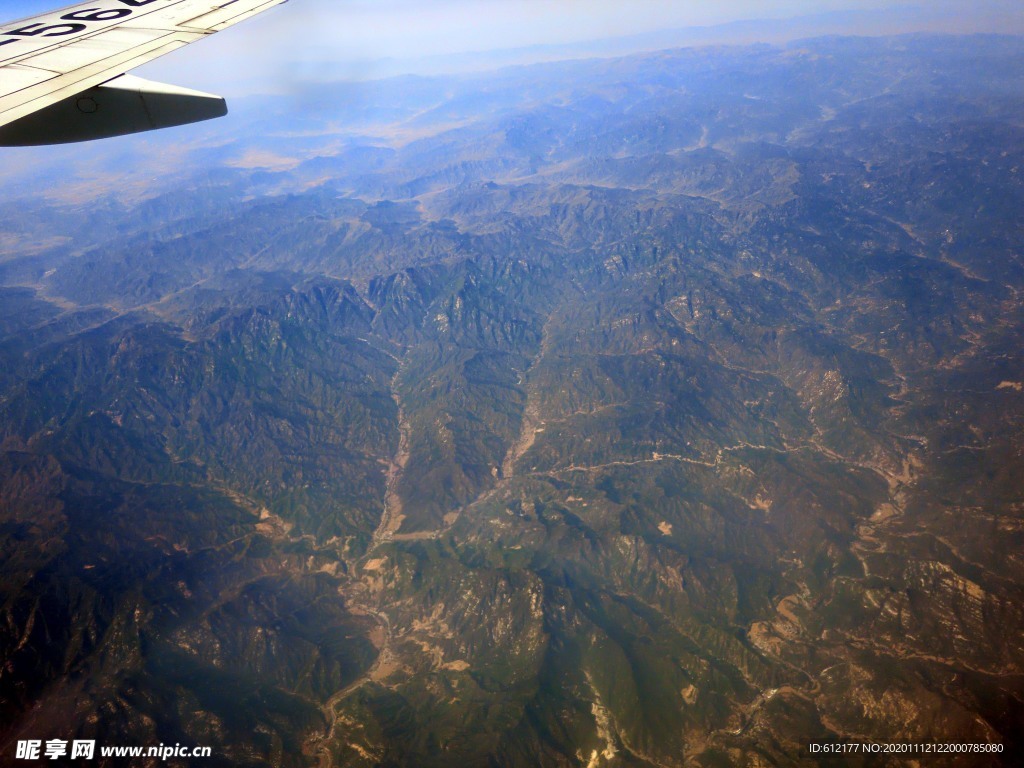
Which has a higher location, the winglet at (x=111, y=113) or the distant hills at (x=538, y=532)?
the winglet at (x=111, y=113)

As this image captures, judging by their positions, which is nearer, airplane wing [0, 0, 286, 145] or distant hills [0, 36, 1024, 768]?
airplane wing [0, 0, 286, 145]

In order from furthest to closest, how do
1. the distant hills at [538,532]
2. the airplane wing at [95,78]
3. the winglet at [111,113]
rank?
the distant hills at [538,532] < the winglet at [111,113] < the airplane wing at [95,78]

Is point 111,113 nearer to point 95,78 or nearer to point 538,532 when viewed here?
point 95,78

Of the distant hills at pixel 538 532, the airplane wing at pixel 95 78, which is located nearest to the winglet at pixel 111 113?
the airplane wing at pixel 95 78

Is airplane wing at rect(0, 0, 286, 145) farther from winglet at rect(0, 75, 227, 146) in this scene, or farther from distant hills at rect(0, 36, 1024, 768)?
distant hills at rect(0, 36, 1024, 768)

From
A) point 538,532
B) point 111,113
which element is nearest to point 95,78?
point 111,113

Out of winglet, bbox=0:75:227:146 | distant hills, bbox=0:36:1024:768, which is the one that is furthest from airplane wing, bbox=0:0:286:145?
distant hills, bbox=0:36:1024:768

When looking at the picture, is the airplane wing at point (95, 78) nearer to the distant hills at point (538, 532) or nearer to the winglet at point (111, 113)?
the winglet at point (111, 113)

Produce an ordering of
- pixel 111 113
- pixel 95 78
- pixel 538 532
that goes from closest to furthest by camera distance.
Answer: pixel 95 78 → pixel 111 113 → pixel 538 532
